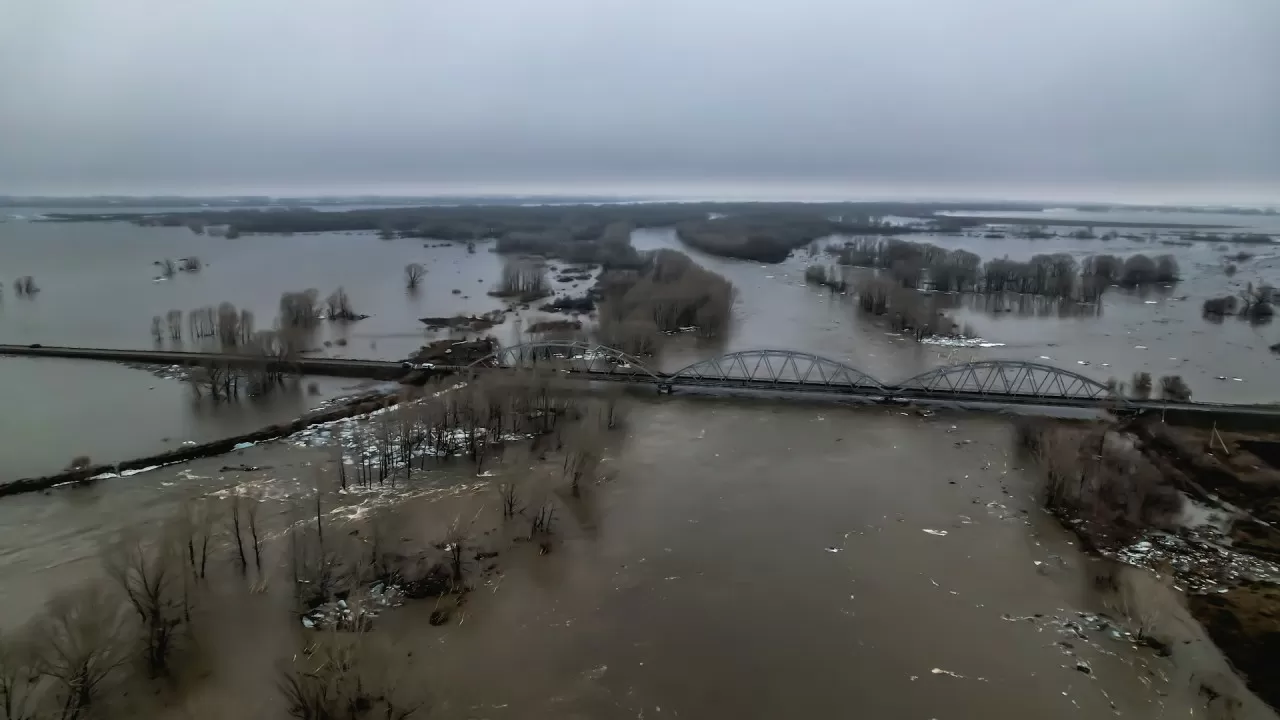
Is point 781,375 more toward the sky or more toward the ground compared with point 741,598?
more toward the sky

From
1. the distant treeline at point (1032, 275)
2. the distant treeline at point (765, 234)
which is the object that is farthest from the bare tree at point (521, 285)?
the distant treeline at point (765, 234)

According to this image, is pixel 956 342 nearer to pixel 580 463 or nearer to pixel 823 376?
pixel 823 376

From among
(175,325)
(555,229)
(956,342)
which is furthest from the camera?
(555,229)

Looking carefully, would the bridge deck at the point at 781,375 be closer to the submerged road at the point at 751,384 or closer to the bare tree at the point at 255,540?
the submerged road at the point at 751,384

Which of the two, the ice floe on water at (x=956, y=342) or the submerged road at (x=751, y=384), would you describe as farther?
the ice floe on water at (x=956, y=342)

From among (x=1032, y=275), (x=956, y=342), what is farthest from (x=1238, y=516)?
(x=1032, y=275)

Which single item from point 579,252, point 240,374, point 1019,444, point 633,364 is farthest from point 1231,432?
point 579,252
